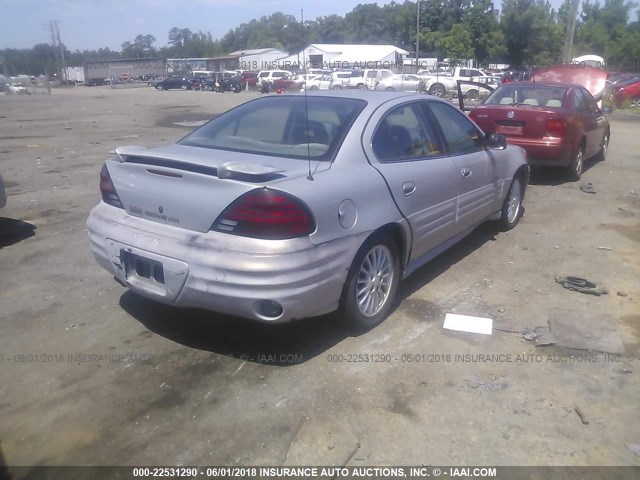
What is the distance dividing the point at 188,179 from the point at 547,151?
6398mm

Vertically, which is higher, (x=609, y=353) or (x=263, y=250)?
(x=263, y=250)

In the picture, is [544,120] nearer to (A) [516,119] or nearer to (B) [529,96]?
(A) [516,119]

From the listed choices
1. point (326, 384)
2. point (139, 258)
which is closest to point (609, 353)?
point (326, 384)

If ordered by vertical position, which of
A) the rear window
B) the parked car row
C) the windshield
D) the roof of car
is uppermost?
the roof of car

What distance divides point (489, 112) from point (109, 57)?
91.2 m

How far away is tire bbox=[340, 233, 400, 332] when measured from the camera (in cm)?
374

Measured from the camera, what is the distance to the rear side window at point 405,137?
409cm

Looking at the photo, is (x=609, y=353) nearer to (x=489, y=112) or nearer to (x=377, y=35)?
(x=489, y=112)

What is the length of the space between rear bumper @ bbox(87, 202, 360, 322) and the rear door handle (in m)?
0.68

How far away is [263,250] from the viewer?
3.20m

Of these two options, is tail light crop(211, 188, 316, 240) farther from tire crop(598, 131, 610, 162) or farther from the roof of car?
tire crop(598, 131, 610, 162)

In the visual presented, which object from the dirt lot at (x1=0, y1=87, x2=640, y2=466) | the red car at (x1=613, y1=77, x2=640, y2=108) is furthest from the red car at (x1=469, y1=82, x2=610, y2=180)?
the red car at (x1=613, y1=77, x2=640, y2=108)

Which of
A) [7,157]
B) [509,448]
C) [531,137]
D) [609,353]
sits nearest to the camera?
[509,448]

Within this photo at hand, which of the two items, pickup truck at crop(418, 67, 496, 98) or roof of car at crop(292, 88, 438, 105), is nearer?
roof of car at crop(292, 88, 438, 105)
